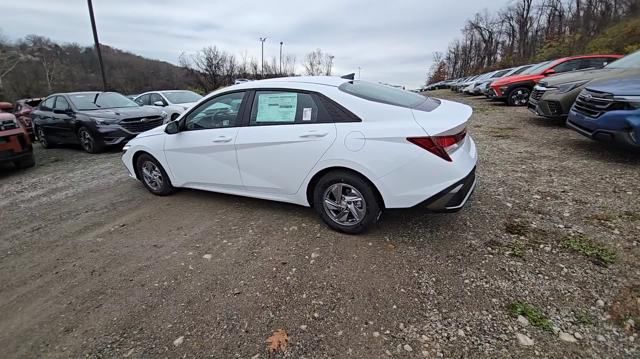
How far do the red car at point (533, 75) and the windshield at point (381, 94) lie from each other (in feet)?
29.9

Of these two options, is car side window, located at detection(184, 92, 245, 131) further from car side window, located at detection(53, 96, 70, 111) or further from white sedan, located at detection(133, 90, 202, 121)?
white sedan, located at detection(133, 90, 202, 121)

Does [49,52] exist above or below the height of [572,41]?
above

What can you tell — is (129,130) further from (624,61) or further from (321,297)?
(624,61)

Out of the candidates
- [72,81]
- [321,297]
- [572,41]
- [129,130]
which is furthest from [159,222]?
[72,81]

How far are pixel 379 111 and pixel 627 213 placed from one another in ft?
8.81

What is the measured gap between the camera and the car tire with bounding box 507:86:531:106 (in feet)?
35.6

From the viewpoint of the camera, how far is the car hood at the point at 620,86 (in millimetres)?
4062

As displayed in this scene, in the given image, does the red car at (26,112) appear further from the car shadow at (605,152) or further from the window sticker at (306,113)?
the car shadow at (605,152)

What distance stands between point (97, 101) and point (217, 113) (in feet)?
20.7

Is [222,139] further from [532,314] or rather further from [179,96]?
[179,96]

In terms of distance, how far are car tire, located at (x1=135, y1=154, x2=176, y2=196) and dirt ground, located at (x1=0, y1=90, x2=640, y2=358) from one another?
0.90ft

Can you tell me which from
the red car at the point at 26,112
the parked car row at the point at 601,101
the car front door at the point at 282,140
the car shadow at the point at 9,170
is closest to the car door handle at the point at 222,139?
the car front door at the point at 282,140

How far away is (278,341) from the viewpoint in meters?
1.95

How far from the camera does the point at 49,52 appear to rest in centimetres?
4391
